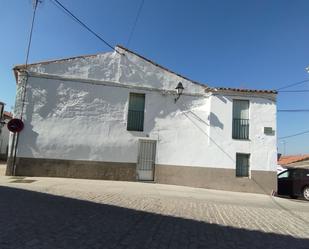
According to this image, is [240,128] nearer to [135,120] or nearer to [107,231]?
[135,120]

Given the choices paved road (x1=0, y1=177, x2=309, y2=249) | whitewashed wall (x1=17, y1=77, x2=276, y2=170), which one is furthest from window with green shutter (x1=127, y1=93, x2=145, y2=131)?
paved road (x1=0, y1=177, x2=309, y2=249)

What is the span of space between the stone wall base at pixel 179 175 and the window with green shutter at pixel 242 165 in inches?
12.8

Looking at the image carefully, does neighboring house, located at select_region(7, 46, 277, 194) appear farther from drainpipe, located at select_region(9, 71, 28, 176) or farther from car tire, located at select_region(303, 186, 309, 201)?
car tire, located at select_region(303, 186, 309, 201)

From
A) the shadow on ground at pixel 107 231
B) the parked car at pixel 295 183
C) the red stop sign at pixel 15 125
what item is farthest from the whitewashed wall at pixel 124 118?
the shadow on ground at pixel 107 231

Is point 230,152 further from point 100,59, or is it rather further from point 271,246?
point 271,246

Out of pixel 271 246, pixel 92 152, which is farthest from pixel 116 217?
pixel 92 152

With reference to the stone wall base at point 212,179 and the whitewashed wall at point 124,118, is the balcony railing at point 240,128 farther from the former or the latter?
the stone wall base at point 212,179

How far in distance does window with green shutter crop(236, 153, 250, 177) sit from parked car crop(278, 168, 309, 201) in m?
2.25

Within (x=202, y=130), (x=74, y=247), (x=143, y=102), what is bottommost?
(x=74, y=247)

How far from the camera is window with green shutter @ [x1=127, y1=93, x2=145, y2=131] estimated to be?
17.6 m

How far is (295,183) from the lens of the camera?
17.8 metres

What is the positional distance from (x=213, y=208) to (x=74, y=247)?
6.14 m

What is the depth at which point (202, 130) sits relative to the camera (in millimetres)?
18078

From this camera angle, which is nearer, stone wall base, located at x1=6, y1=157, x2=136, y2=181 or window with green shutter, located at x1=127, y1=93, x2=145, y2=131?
stone wall base, located at x1=6, y1=157, x2=136, y2=181
